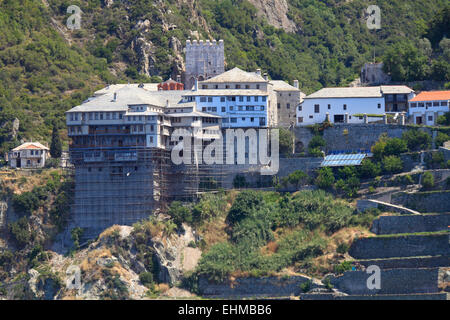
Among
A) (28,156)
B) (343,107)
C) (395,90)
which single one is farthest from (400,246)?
(28,156)

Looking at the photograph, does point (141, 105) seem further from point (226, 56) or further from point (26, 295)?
point (226, 56)

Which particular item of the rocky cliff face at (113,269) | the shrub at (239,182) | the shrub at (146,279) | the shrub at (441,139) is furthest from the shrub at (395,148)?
the shrub at (146,279)

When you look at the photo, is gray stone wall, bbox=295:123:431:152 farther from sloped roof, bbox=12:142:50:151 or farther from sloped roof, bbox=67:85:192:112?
sloped roof, bbox=12:142:50:151

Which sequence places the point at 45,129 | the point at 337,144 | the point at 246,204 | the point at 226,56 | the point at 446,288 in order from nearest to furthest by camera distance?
the point at 446,288 < the point at 246,204 < the point at 337,144 < the point at 45,129 < the point at 226,56

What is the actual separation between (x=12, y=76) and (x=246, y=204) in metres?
36.7

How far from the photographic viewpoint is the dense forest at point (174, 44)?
4712 inches

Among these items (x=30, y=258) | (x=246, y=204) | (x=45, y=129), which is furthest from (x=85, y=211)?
(x=45, y=129)

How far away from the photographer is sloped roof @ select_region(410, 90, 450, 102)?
107 m

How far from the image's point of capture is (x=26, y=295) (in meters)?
95.5

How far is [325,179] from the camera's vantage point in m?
101

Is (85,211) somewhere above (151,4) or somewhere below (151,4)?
below

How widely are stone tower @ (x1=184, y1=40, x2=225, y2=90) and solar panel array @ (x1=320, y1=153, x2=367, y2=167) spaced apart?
17304 millimetres

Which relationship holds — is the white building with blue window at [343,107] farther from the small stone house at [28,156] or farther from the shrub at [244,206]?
the small stone house at [28,156]

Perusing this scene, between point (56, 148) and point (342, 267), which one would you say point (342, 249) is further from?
point (56, 148)
